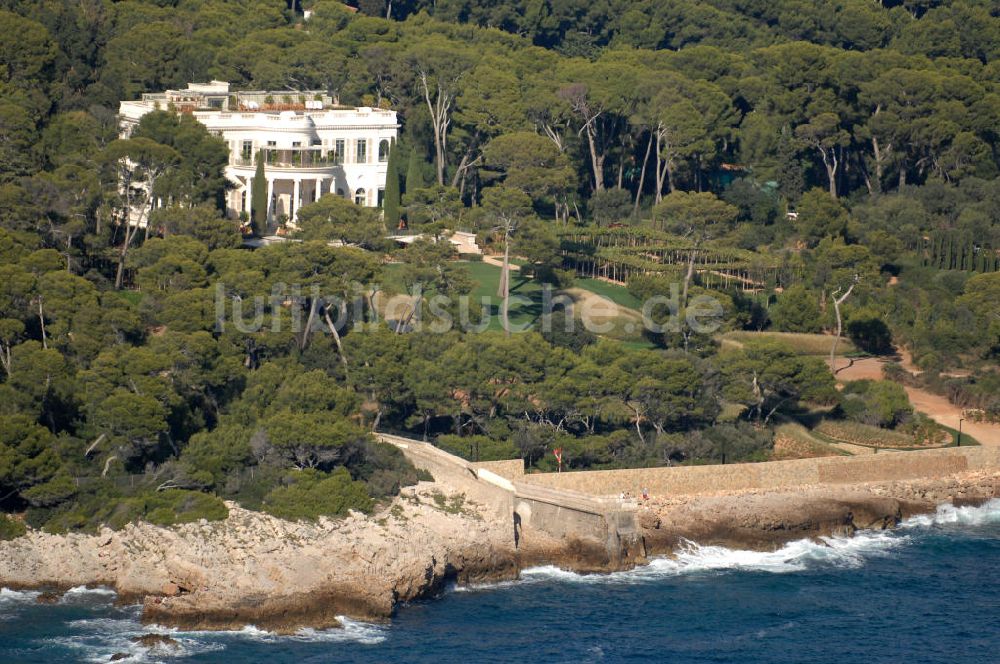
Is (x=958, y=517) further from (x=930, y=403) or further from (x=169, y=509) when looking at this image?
(x=169, y=509)

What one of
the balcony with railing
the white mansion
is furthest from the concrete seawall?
the balcony with railing

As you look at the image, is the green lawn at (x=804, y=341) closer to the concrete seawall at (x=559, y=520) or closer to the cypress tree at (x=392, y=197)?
the concrete seawall at (x=559, y=520)

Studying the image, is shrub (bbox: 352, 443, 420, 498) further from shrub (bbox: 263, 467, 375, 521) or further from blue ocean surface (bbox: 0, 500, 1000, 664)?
blue ocean surface (bbox: 0, 500, 1000, 664)

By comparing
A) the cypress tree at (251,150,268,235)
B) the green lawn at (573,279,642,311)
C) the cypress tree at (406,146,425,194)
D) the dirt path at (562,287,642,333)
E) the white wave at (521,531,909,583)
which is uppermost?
the cypress tree at (406,146,425,194)

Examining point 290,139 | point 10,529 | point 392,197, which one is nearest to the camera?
point 10,529

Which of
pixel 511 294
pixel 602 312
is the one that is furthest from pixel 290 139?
pixel 602 312

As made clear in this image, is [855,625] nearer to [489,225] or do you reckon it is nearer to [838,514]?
[838,514]
